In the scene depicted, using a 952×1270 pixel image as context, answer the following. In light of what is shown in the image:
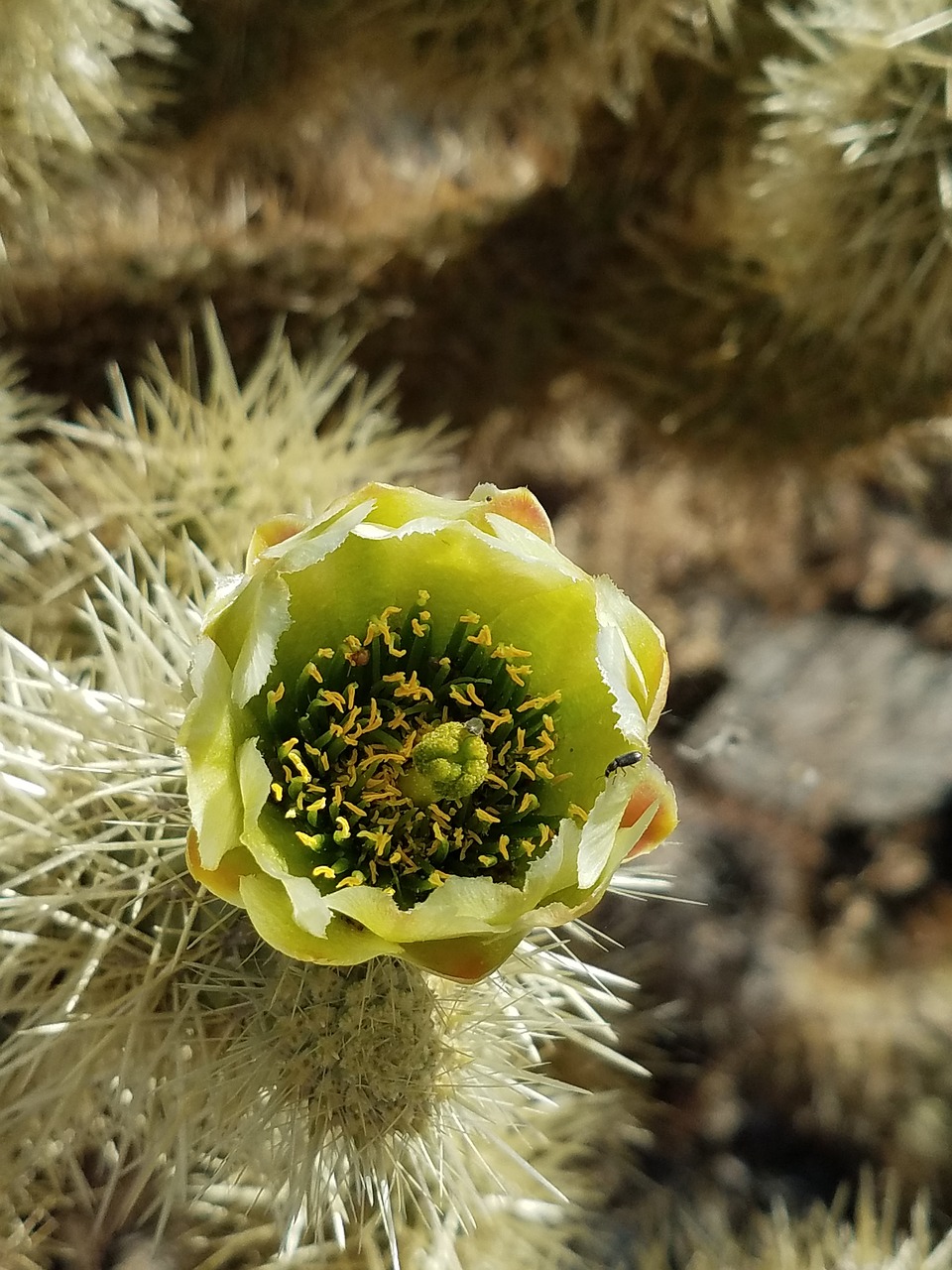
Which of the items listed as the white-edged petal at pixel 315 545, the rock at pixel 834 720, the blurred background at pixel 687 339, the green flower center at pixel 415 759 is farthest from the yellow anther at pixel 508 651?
the rock at pixel 834 720

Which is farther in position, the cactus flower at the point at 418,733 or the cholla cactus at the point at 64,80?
the cholla cactus at the point at 64,80

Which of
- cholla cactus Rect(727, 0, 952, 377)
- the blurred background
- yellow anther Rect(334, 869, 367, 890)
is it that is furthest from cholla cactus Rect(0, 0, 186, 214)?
yellow anther Rect(334, 869, 367, 890)

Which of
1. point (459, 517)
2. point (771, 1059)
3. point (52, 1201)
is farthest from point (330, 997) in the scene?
point (771, 1059)

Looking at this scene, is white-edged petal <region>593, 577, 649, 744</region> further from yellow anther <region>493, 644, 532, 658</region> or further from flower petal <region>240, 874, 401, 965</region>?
flower petal <region>240, 874, 401, 965</region>

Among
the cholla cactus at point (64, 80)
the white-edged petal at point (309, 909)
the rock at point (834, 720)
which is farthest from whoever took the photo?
the rock at point (834, 720)

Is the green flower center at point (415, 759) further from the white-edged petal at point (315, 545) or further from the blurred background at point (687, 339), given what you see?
the blurred background at point (687, 339)

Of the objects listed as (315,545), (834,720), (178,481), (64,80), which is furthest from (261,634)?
(834,720)

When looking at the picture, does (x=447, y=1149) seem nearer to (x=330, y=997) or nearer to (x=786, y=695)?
(x=330, y=997)
